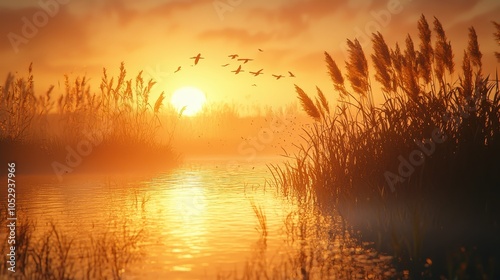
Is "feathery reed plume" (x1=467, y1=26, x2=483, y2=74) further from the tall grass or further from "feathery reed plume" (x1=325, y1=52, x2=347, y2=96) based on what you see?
the tall grass

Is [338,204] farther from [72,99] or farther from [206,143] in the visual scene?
[206,143]

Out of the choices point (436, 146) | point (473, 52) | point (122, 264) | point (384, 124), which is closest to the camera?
point (122, 264)

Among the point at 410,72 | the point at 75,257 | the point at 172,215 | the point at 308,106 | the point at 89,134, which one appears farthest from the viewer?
the point at 89,134

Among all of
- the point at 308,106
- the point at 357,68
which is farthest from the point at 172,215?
the point at 357,68

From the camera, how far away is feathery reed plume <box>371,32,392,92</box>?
10.8m

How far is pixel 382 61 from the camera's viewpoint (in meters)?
10.8

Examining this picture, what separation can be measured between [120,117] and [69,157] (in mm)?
2603

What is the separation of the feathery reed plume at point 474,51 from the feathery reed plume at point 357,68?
192 cm

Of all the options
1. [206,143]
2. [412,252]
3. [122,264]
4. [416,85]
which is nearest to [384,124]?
[416,85]

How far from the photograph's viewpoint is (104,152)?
23562 mm

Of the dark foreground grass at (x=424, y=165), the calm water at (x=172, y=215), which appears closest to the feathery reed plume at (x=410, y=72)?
the dark foreground grass at (x=424, y=165)

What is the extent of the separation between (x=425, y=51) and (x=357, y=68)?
4.27ft

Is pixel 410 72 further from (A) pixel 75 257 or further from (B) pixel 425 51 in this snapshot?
(A) pixel 75 257

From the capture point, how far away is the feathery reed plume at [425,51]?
1052 centimetres
